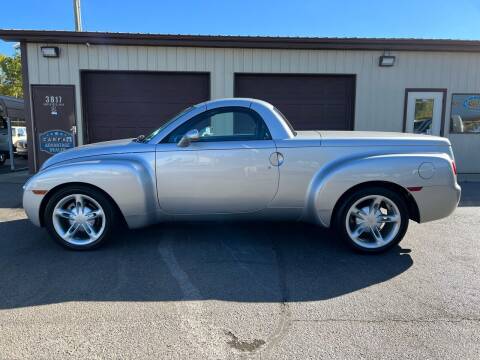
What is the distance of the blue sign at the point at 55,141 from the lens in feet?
31.1

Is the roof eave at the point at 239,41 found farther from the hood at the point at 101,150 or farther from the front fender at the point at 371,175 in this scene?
the front fender at the point at 371,175

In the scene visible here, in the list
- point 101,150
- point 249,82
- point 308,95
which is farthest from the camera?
point 308,95

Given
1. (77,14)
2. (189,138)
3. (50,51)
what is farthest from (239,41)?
(77,14)

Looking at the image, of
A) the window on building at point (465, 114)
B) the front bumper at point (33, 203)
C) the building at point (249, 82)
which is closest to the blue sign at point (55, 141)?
the building at point (249, 82)

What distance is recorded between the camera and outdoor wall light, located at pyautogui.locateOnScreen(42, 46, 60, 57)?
29.5 feet

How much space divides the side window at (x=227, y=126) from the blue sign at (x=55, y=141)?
20.1 feet

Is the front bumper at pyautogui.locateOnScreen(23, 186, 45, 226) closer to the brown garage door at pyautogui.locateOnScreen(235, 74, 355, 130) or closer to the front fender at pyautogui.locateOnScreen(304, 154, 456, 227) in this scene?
the front fender at pyautogui.locateOnScreen(304, 154, 456, 227)

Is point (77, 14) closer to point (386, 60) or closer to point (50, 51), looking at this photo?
point (50, 51)

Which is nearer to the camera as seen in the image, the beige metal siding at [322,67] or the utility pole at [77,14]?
the beige metal siding at [322,67]

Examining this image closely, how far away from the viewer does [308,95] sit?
9.78 m

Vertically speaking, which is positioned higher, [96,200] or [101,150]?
[101,150]

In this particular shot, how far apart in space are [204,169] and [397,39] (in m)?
7.15

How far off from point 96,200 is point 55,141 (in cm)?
597

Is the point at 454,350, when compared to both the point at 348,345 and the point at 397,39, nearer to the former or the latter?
the point at 348,345
